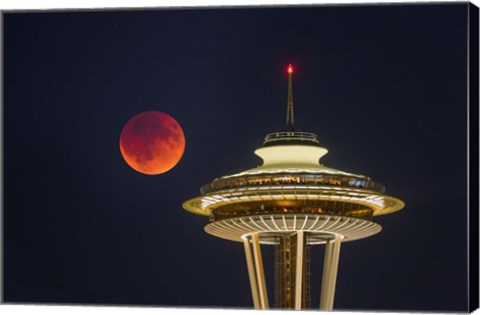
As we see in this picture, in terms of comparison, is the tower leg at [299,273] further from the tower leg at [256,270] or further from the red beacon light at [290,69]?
the red beacon light at [290,69]

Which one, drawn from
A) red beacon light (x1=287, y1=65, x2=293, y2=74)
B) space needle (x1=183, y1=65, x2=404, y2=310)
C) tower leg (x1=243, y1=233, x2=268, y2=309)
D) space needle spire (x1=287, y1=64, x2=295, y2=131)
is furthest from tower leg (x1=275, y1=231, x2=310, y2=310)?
red beacon light (x1=287, y1=65, x2=293, y2=74)

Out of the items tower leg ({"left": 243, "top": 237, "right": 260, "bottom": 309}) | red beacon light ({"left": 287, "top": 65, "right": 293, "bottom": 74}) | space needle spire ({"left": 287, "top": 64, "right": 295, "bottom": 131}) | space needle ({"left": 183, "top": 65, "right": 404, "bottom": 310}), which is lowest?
tower leg ({"left": 243, "top": 237, "right": 260, "bottom": 309})

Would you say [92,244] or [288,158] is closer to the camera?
[92,244]

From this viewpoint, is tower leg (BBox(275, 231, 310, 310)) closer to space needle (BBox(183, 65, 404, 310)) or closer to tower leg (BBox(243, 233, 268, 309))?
space needle (BBox(183, 65, 404, 310))

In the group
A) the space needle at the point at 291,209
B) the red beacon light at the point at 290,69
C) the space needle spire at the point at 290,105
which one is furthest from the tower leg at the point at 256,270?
the red beacon light at the point at 290,69

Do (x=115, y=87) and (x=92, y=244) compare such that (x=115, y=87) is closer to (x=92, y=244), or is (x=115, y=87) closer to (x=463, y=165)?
(x=92, y=244)

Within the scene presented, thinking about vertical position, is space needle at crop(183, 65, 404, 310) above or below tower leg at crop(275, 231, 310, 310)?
above

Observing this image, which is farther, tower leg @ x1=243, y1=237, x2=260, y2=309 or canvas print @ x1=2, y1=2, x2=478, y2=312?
tower leg @ x1=243, y1=237, x2=260, y2=309

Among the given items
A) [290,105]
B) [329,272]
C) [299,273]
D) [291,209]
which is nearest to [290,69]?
[290,105]

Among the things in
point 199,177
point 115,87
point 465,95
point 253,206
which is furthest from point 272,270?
point 465,95
